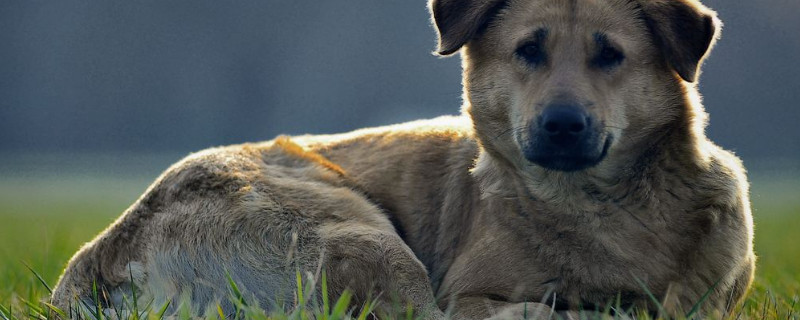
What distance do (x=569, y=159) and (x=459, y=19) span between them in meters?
0.92

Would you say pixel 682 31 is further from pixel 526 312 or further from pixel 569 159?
pixel 526 312

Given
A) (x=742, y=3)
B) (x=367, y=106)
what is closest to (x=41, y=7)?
(x=367, y=106)

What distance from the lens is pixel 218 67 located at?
107 feet

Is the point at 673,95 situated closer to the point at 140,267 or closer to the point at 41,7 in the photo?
the point at 140,267

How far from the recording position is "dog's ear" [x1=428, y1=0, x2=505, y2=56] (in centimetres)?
438

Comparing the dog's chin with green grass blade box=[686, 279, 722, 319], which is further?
the dog's chin

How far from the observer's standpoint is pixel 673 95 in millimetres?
4105

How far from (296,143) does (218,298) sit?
1.44 m

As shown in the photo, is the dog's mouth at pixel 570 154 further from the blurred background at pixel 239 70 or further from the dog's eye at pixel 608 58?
the blurred background at pixel 239 70

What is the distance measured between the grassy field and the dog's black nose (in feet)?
3.37

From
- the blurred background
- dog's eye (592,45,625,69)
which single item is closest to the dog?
dog's eye (592,45,625,69)

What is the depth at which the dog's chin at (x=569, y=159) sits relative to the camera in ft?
12.8

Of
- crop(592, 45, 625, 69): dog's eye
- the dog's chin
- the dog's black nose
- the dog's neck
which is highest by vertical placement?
crop(592, 45, 625, 69): dog's eye

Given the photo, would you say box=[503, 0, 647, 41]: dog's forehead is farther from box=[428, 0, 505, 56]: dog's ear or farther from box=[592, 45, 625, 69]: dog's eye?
box=[428, 0, 505, 56]: dog's ear
